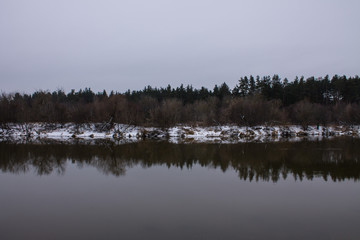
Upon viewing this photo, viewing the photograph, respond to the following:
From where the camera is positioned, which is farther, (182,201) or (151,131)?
(151,131)

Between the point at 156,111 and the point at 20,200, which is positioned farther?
the point at 156,111

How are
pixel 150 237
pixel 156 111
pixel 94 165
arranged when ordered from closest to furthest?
1. pixel 150 237
2. pixel 94 165
3. pixel 156 111

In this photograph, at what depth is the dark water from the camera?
760 cm

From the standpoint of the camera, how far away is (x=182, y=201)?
10.3 meters

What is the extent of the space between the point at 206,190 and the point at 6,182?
9.98 meters

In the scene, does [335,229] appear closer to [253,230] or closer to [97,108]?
[253,230]

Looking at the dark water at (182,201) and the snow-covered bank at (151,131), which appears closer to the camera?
the dark water at (182,201)

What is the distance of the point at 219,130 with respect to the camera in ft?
171

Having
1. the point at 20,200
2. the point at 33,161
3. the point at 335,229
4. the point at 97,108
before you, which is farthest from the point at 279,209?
the point at 97,108

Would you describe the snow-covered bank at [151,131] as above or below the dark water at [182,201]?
above

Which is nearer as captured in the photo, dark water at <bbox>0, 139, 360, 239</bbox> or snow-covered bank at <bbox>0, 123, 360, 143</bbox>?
dark water at <bbox>0, 139, 360, 239</bbox>

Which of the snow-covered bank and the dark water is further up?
the snow-covered bank

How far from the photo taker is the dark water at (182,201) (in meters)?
7.60

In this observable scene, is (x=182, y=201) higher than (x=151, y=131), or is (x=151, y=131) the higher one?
(x=151, y=131)
